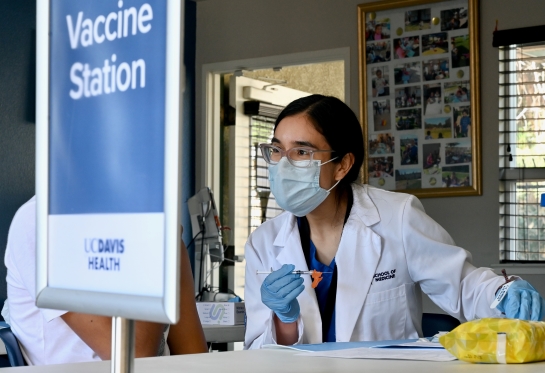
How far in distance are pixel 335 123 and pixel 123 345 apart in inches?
66.7

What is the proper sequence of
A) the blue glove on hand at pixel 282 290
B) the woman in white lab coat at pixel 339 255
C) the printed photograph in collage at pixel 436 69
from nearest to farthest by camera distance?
the blue glove on hand at pixel 282 290 < the woman in white lab coat at pixel 339 255 < the printed photograph in collage at pixel 436 69

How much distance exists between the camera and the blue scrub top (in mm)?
2018

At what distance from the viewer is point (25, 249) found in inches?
57.9

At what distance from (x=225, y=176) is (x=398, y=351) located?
3.99 m

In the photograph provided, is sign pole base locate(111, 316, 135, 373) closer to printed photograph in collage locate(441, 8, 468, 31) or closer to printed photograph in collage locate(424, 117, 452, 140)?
printed photograph in collage locate(424, 117, 452, 140)

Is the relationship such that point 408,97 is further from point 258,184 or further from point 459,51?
point 258,184

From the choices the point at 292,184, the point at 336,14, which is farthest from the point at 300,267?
the point at 336,14

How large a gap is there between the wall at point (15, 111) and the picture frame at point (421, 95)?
189cm

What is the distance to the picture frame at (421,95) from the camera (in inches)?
165

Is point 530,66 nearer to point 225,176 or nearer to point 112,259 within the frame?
point 225,176

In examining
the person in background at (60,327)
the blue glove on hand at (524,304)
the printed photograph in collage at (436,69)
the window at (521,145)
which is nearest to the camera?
the person in background at (60,327)

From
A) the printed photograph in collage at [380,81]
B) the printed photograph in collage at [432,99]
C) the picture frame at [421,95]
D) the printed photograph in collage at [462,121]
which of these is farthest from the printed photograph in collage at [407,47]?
the printed photograph in collage at [462,121]

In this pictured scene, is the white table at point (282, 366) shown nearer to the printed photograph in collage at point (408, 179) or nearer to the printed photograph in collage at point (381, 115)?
the printed photograph in collage at point (408, 179)

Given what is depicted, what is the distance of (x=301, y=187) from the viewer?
225 centimetres
